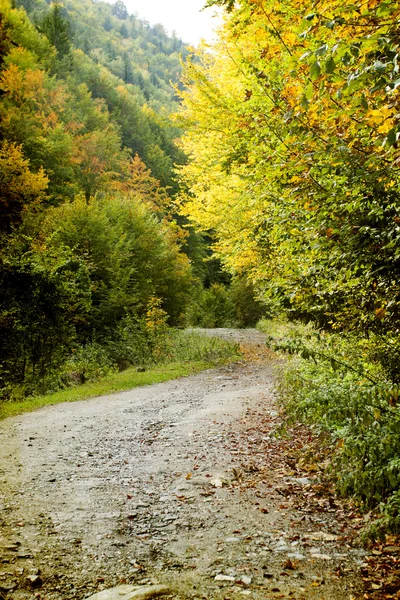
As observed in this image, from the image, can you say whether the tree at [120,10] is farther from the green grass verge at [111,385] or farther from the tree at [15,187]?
the green grass verge at [111,385]

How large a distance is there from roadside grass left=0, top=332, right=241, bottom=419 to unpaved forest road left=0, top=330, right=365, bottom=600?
83.5 inches

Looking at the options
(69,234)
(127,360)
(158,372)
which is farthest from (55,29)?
(158,372)

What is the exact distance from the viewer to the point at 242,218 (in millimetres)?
12305

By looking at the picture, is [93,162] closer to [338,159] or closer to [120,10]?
[338,159]

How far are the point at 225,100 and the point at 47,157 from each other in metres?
21.2

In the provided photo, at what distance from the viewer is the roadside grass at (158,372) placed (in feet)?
33.2

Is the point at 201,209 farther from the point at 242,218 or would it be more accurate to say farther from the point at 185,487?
the point at 185,487

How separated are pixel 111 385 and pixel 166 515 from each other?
7812 millimetres

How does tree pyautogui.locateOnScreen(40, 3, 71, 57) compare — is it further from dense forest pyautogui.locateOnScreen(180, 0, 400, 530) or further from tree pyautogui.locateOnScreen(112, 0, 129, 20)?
tree pyautogui.locateOnScreen(112, 0, 129, 20)

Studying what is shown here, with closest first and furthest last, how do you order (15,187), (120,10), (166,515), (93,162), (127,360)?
(166,515)
(127,360)
(15,187)
(93,162)
(120,10)

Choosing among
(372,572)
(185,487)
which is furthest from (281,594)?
(185,487)

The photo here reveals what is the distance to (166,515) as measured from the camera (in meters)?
4.34

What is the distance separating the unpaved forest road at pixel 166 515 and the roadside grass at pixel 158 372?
6.96 feet

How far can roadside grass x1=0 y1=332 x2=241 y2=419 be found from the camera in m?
10.1
